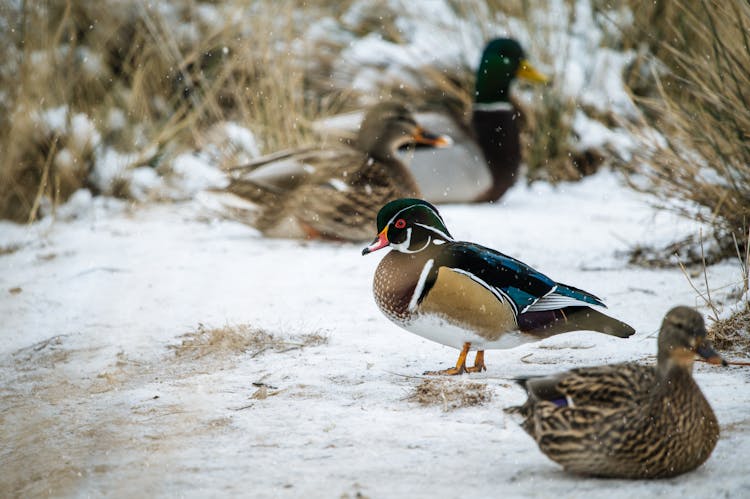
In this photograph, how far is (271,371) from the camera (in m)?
3.64

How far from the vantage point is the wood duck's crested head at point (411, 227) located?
3.56m

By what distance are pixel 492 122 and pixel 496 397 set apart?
4386 mm

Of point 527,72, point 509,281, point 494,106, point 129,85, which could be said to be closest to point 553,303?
point 509,281

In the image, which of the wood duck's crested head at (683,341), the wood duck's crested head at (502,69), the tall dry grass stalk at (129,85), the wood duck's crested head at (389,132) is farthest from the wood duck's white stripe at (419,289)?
the wood duck's crested head at (502,69)

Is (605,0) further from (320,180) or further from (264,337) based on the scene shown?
(264,337)

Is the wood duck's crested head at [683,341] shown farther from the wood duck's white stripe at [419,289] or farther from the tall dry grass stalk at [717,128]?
the tall dry grass stalk at [717,128]

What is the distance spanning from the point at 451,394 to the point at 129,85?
596 cm

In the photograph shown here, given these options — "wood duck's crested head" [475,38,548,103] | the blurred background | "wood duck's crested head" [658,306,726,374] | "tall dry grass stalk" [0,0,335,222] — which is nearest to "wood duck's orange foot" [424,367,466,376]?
"wood duck's crested head" [658,306,726,374]

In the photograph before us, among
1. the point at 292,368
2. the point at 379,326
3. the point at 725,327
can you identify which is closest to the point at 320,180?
the point at 379,326

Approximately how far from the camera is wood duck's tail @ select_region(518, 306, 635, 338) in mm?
3383

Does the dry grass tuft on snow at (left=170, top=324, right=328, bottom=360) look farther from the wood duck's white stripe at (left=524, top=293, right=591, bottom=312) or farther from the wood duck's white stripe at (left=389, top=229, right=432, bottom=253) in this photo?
the wood duck's white stripe at (left=524, top=293, right=591, bottom=312)

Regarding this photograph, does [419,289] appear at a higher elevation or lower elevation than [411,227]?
lower

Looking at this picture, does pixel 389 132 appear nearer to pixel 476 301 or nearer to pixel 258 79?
pixel 258 79

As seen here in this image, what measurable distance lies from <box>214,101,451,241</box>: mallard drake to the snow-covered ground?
6.8 inches
